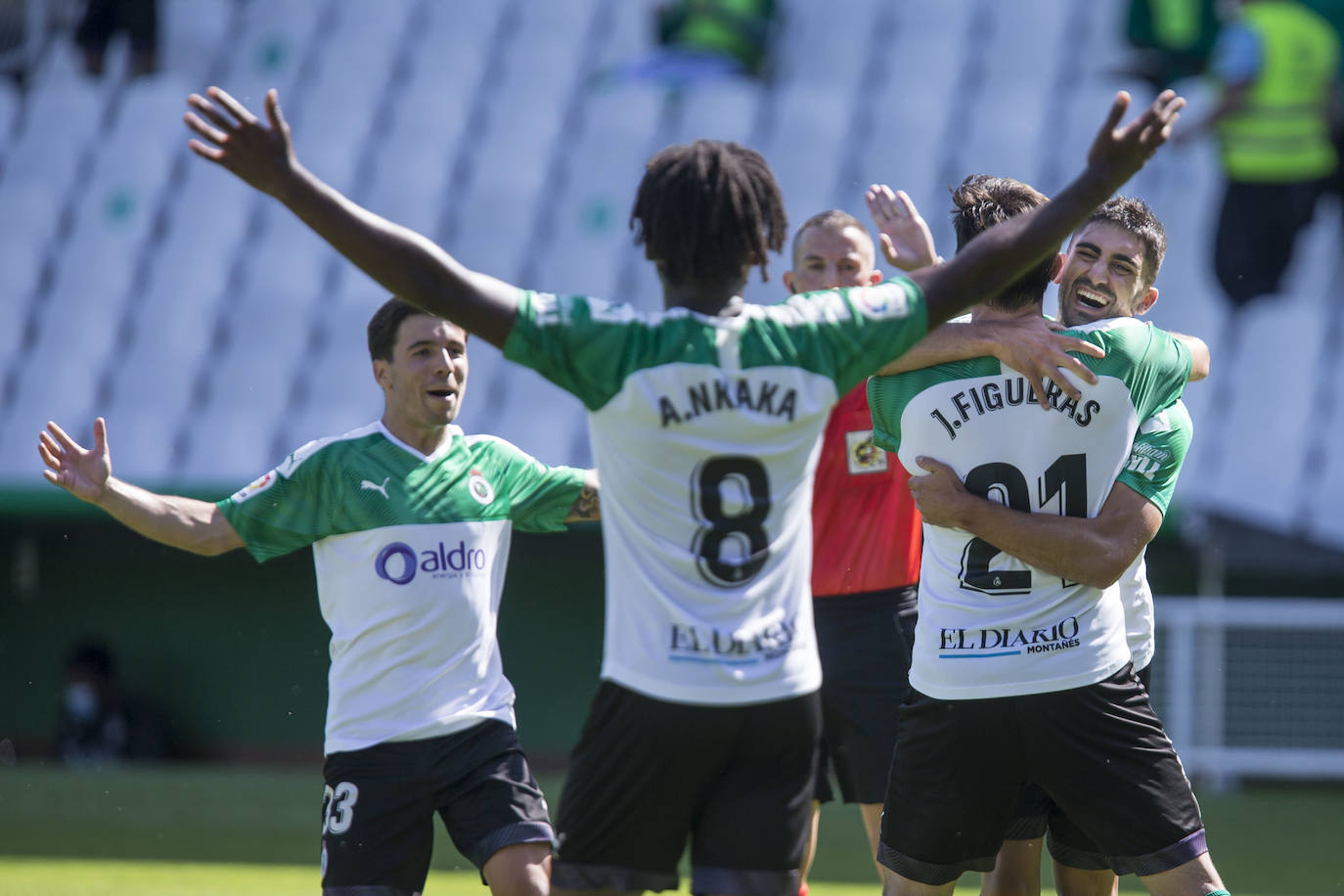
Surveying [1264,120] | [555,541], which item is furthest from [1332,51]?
[555,541]

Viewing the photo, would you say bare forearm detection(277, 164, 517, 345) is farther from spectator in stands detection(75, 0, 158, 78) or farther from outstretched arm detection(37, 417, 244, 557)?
spectator in stands detection(75, 0, 158, 78)

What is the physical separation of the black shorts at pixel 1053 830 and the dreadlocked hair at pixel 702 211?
4.84 feet

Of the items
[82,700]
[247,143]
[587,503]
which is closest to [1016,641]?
[587,503]

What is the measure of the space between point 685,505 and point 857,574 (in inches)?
85.0

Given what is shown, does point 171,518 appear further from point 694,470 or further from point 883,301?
point 883,301

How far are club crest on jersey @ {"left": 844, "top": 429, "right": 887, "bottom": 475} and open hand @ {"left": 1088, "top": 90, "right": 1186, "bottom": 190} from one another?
2.02 metres

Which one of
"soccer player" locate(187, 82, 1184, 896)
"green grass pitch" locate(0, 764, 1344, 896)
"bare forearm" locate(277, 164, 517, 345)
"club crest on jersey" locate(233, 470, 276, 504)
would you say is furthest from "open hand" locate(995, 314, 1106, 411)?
"green grass pitch" locate(0, 764, 1344, 896)

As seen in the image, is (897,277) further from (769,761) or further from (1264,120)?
(1264,120)

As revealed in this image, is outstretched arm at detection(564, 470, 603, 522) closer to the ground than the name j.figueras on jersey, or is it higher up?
higher up

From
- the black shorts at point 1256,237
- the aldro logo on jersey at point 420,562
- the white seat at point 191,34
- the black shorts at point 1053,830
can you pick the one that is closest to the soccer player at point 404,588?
the aldro logo on jersey at point 420,562

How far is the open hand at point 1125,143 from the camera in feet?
9.91

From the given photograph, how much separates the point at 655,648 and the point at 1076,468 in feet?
3.82

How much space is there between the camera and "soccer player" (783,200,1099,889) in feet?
15.8

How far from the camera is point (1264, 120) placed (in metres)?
11.7
